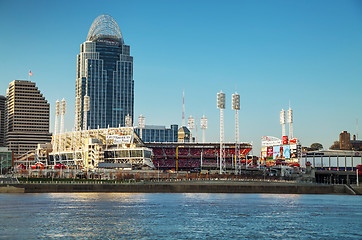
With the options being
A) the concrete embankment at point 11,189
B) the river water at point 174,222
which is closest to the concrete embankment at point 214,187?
A: the concrete embankment at point 11,189

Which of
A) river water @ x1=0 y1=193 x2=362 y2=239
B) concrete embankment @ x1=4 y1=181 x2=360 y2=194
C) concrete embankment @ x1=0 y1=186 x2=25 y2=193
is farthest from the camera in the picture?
concrete embankment @ x1=4 y1=181 x2=360 y2=194

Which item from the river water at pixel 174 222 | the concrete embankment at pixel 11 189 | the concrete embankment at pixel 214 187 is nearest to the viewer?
the river water at pixel 174 222

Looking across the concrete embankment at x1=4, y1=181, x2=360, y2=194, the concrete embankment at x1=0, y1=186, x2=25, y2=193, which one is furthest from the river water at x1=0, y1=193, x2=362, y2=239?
the concrete embankment at x1=4, y1=181, x2=360, y2=194

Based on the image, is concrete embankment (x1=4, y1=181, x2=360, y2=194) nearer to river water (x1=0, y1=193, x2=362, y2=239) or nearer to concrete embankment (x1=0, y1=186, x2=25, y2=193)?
concrete embankment (x1=0, y1=186, x2=25, y2=193)

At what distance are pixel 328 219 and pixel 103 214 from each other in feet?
135

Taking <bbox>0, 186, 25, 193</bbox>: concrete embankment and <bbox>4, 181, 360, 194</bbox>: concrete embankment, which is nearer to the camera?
<bbox>0, 186, 25, 193</bbox>: concrete embankment

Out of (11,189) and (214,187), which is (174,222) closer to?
(11,189)

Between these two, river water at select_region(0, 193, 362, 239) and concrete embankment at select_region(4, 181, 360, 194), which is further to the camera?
concrete embankment at select_region(4, 181, 360, 194)

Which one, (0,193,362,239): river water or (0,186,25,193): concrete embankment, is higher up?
(0,186,25,193): concrete embankment

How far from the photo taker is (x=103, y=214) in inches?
3821

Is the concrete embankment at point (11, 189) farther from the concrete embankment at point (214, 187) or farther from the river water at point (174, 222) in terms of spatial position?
the river water at point (174, 222)

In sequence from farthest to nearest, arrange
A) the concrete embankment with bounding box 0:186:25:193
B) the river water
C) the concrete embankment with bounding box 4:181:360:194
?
the concrete embankment with bounding box 4:181:360:194, the concrete embankment with bounding box 0:186:25:193, the river water

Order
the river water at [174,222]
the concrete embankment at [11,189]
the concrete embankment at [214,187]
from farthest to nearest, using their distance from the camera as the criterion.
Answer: the concrete embankment at [214,187] → the concrete embankment at [11,189] → the river water at [174,222]

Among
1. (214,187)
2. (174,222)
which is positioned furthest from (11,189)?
(174,222)
